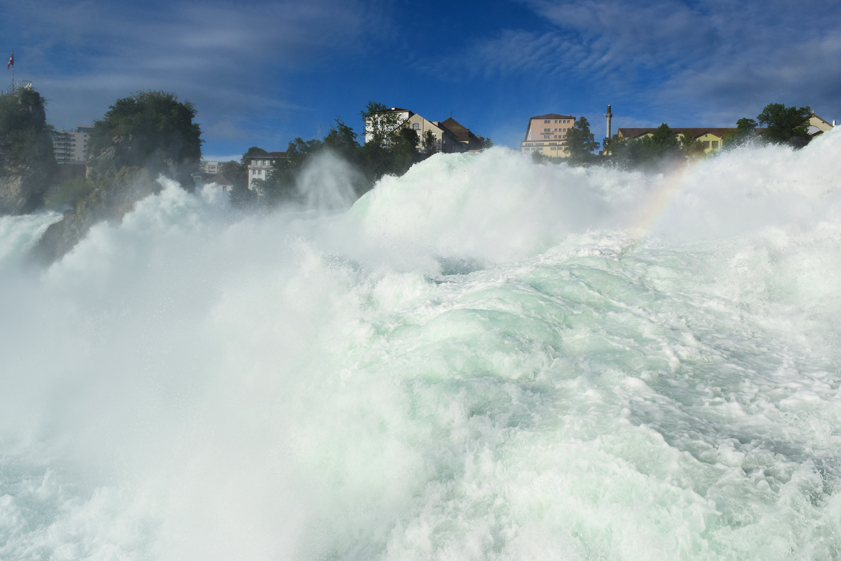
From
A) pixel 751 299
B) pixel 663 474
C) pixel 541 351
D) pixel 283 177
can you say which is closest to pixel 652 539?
pixel 663 474

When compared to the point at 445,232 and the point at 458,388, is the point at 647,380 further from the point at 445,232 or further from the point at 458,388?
the point at 445,232

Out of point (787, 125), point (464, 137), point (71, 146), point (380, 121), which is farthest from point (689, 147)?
point (71, 146)

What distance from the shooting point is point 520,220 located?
13117mm

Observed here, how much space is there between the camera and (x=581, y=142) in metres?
60.2

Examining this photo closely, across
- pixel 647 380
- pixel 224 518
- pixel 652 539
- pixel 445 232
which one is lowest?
pixel 224 518

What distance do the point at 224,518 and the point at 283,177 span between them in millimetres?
45704

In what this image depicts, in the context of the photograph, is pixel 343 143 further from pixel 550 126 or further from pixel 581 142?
pixel 550 126

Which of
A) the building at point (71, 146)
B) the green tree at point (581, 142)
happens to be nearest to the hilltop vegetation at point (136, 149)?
the building at point (71, 146)

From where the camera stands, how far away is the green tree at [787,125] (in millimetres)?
40281

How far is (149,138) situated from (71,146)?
127 ft

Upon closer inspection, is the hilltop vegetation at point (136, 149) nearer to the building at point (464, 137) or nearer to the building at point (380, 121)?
the building at point (380, 121)

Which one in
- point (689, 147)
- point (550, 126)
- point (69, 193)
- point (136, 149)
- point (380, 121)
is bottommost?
point (69, 193)

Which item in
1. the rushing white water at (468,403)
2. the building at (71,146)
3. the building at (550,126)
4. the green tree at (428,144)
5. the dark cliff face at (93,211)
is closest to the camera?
the rushing white water at (468,403)

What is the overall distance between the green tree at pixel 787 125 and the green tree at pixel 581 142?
2036 centimetres
